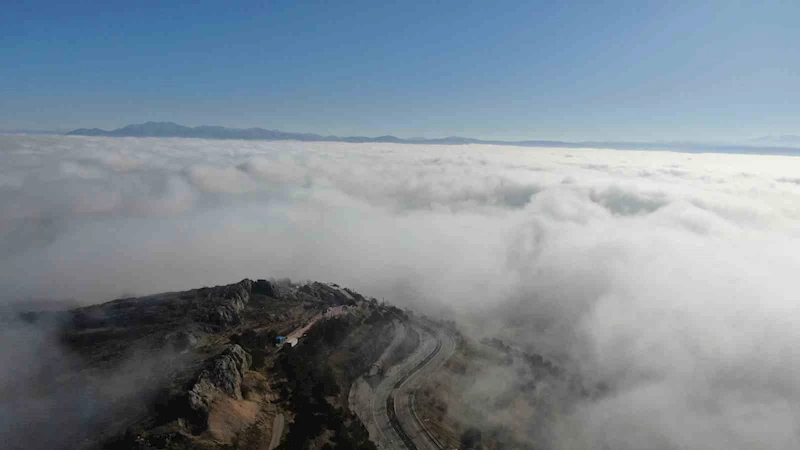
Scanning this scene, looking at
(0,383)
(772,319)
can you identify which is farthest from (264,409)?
(772,319)

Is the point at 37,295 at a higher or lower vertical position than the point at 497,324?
higher

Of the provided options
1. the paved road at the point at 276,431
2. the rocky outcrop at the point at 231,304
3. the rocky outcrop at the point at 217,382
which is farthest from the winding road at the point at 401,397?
the rocky outcrop at the point at 231,304

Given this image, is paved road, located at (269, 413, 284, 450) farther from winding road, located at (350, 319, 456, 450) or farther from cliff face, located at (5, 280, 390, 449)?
winding road, located at (350, 319, 456, 450)

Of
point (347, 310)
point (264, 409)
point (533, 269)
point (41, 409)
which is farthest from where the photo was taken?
point (533, 269)

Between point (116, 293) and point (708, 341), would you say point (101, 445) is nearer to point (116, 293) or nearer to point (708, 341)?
point (116, 293)

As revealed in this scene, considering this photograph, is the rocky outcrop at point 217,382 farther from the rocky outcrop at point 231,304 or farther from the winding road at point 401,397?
the winding road at point 401,397

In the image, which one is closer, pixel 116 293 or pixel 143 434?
pixel 143 434

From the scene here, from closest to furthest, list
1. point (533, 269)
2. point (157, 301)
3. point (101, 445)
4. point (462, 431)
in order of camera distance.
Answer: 1. point (101, 445)
2. point (462, 431)
3. point (157, 301)
4. point (533, 269)
